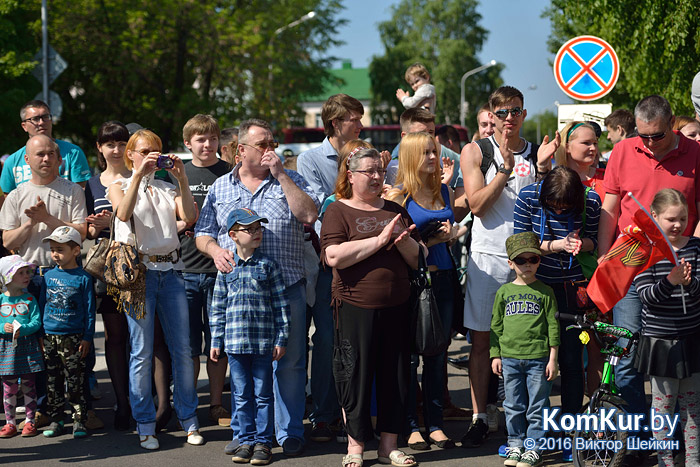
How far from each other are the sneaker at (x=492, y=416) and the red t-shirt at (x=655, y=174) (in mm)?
1816

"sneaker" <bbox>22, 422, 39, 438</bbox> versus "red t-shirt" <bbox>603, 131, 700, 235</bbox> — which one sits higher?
"red t-shirt" <bbox>603, 131, 700, 235</bbox>

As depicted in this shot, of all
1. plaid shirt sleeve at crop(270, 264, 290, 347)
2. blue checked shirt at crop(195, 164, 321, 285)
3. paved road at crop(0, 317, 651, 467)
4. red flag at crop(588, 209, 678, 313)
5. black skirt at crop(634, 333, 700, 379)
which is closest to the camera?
red flag at crop(588, 209, 678, 313)

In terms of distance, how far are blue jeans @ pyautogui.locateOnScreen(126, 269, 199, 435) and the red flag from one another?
9.92 ft

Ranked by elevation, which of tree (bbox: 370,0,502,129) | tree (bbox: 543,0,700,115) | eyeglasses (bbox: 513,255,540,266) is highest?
tree (bbox: 370,0,502,129)

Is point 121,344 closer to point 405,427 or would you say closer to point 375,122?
point 405,427

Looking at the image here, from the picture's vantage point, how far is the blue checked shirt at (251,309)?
5918 mm

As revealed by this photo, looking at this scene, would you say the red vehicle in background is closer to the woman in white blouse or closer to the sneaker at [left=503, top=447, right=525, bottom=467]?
the woman in white blouse

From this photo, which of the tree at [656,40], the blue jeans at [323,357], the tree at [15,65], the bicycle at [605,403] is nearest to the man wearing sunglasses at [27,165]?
the blue jeans at [323,357]

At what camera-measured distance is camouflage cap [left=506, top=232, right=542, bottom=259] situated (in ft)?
18.6

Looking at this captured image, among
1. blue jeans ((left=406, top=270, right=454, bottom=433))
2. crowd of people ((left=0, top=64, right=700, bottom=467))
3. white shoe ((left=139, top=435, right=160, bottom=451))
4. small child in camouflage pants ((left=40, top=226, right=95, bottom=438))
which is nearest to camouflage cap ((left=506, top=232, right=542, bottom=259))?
crowd of people ((left=0, top=64, right=700, bottom=467))

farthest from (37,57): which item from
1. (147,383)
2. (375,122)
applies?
(375,122)

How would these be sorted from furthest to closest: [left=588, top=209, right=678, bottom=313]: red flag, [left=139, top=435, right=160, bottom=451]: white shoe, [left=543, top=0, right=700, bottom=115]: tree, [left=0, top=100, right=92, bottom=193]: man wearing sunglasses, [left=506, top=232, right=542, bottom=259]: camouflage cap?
[left=543, top=0, right=700, bottom=115]: tree → [left=0, top=100, right=92, bottom=193]: man wearing sunglasses → [left=139, top=435, right=160, bottom=451]: white shoe → [left=506, top=232, right=542, bottom=259]: camouflage cap → [left=588, top=209, right=678, bottom=313]: red flag

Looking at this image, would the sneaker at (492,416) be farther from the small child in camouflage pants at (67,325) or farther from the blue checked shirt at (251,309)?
the small child in camouflage pants at (67,325)

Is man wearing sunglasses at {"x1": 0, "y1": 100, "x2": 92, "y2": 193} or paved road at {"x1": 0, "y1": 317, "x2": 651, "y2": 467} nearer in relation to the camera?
paved road at {"x1": 0, "y1": 317, "x2": 651, "y2": 467}
